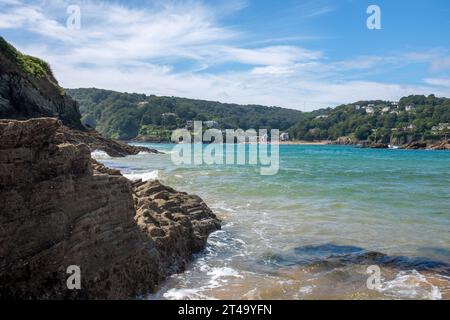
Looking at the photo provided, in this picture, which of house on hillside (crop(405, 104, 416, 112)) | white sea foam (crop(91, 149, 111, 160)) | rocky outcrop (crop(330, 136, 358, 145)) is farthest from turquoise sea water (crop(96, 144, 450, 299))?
house on hillside (crop(405, 104, 416, 112))

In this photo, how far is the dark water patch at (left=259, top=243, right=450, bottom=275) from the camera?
9805mm

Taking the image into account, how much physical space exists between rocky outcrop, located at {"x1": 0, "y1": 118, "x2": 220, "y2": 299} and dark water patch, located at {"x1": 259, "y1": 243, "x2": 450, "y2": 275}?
286 centimetres

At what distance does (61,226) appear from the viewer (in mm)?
6684

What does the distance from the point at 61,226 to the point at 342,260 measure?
6317 mm

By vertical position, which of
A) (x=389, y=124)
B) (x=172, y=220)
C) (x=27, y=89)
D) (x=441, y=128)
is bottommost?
(x=172, y=220)

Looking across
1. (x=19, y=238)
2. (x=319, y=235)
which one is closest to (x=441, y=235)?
(x=319, y=235)

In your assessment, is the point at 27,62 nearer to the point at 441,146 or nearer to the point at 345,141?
the point at 441,146

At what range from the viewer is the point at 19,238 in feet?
20.4

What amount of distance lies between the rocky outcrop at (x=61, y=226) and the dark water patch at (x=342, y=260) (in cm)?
286

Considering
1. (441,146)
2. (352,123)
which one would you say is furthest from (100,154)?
(352,123)

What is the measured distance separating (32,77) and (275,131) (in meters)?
156

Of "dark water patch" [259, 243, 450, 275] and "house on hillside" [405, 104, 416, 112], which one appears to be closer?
"dark water patch" [259, 243, 450, 275]

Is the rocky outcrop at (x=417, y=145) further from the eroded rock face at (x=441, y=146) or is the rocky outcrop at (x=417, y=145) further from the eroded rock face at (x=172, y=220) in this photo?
the eroded rock face at (x=172, y=220)

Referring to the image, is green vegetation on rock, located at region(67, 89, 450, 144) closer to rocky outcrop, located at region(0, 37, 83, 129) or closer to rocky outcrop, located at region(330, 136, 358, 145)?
rocky outcrop, located at region(330, 136, 358, 145)
